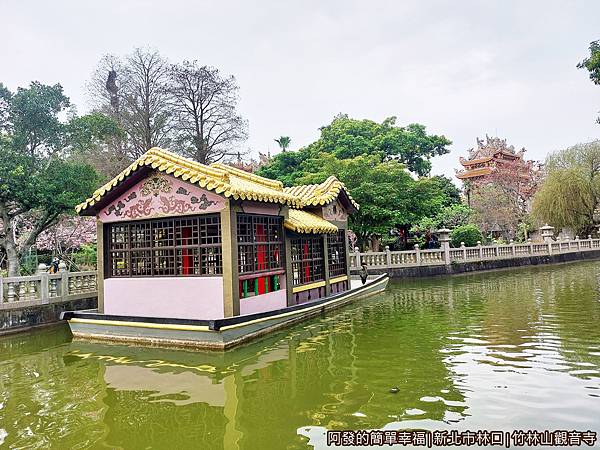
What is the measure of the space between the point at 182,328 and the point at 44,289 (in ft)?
17.3

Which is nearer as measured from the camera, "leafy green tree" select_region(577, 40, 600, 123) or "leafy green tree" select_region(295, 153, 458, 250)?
"leafy green tree" select_region(577, 40, 600, 123)

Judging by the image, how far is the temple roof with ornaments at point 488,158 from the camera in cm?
3709

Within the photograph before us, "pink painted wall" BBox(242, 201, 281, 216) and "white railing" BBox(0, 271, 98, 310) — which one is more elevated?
"pink painted wall" BBox(242, 201, 281, 216)

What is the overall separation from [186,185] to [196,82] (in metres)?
17.8

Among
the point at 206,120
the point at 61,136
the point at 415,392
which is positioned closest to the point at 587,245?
the point at 206,120

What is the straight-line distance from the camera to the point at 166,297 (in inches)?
348

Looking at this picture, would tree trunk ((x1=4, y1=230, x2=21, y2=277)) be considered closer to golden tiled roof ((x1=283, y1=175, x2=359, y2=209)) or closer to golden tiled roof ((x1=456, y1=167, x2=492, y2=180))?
golden tiled roof ((x1=283, y1=175, x2=359, y2=209))

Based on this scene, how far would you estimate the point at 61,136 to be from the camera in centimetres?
1334

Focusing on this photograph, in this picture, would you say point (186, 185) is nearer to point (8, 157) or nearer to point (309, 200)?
point (309, 200)

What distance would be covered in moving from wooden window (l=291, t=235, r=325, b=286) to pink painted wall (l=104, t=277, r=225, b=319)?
9.27ft

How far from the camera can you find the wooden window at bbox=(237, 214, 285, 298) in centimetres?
890

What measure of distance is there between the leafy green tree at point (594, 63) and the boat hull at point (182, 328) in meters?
9.58

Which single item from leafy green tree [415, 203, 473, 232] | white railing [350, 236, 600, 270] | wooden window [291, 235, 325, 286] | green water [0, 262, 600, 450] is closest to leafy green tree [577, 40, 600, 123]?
green water [0, 262, 600, 450]

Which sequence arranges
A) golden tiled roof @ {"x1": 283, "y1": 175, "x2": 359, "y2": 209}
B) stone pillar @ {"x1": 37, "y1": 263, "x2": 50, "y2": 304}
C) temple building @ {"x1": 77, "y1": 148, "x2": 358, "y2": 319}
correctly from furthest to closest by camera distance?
1. golden tiled roof @ {"x1": 283, "y1": 175, "x2": 359, "y2": 209}
2. stone pillar @ {"x1": 37, "y1": 263, "x2": 50, "y2": 304}
3. temple building @ {"x1": 77, "y1": 148, "x2": 358, "y2": 319}
